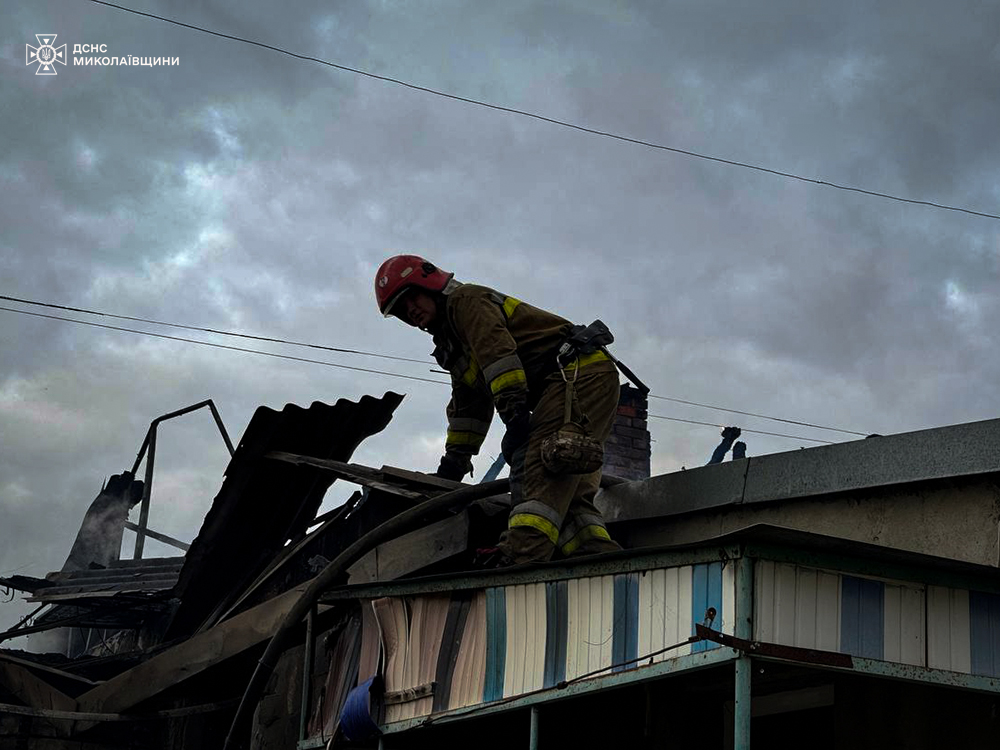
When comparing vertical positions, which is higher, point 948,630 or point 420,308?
point 420,308

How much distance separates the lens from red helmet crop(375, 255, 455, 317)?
7367 mm

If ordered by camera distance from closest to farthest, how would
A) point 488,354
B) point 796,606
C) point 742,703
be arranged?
point 742,703
point 796,606
point 488,354

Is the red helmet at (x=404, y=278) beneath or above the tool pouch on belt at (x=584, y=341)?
above

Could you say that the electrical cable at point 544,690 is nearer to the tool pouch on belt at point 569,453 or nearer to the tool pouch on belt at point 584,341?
the tool pouch on belt at point 569,453

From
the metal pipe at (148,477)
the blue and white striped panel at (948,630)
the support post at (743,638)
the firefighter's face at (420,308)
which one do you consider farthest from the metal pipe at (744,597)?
the metal pipe at (148,477)

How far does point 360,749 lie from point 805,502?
2.87 metres

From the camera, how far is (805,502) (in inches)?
277

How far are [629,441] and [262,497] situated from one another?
3.90 m

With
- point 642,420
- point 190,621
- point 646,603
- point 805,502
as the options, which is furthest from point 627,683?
point 642,420

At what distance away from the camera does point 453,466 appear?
7812 millimetres

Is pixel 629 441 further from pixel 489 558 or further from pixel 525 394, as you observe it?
pixel 525 394

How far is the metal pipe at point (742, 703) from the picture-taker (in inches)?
181

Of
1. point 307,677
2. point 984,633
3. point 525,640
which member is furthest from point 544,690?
point 307,677

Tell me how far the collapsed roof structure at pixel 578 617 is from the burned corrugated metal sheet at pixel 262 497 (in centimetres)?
2
